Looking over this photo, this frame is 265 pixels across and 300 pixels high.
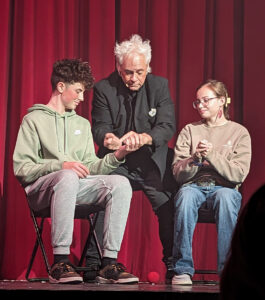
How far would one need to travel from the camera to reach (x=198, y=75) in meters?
3.42

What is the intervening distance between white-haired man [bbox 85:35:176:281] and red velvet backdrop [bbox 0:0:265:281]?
0.45 ft

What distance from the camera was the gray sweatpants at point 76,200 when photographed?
2.65m

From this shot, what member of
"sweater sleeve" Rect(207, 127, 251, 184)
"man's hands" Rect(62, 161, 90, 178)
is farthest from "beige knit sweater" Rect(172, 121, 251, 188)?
"man's hands" Rect(62, 161, 90, 178)

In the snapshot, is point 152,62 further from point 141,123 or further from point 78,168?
point 78,168

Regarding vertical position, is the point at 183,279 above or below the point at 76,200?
below

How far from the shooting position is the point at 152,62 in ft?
11.1

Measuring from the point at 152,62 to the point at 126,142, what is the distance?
0.56 meters

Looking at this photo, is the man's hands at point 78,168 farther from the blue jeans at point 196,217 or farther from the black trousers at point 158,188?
the blue jeans at point 196,217

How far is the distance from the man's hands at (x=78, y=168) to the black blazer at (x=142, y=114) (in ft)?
1.25

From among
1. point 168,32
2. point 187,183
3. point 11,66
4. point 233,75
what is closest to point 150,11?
point 168,32

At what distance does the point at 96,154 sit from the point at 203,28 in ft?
3.22

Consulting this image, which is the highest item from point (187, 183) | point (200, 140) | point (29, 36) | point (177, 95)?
point (29, 36)

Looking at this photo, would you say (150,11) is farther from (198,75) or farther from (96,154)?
(96,154)

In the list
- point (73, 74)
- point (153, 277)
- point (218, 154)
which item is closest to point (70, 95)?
point (73, 74)
